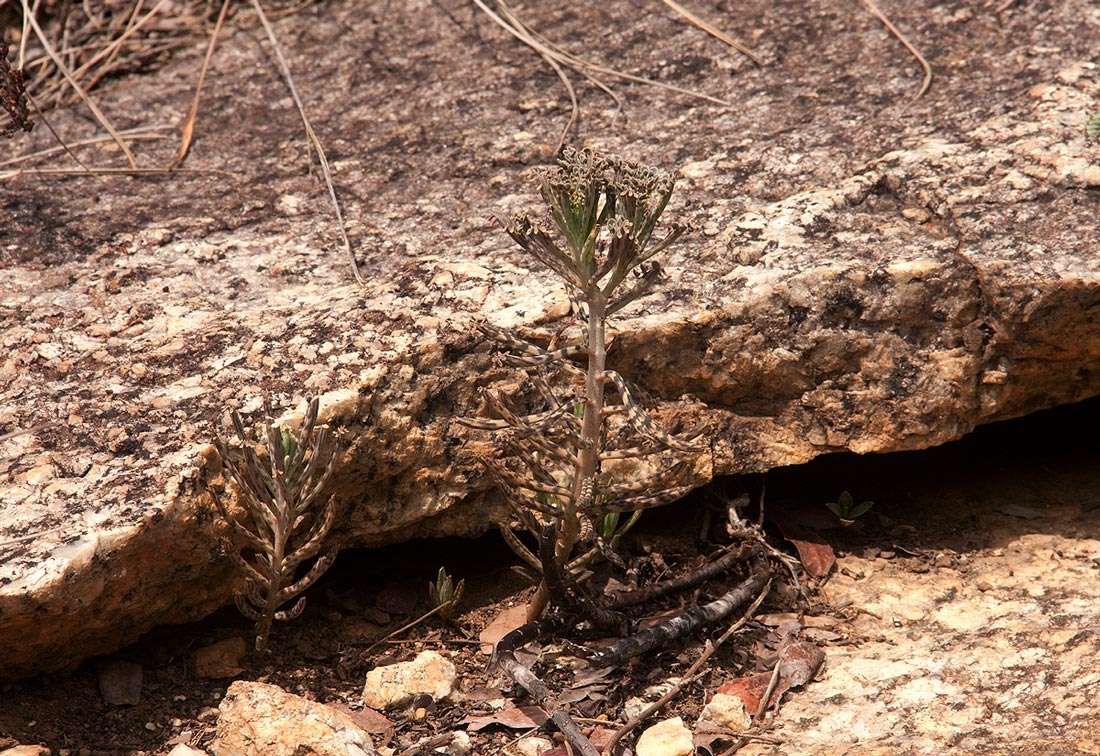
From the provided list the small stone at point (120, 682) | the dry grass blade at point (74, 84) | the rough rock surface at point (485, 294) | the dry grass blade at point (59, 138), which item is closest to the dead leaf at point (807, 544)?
the rough rock surface at point (485, 294)

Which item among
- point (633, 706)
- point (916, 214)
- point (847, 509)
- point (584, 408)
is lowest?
point (633, 706)

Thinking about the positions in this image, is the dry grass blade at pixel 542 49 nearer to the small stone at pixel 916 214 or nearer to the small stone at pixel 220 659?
the small stone at pixel 916 214

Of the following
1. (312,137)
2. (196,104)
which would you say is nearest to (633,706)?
(312,137)

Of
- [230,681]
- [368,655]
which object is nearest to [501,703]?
[368,655]

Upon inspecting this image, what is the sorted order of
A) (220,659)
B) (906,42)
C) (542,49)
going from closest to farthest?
(220,659), (906,42), (542,49)

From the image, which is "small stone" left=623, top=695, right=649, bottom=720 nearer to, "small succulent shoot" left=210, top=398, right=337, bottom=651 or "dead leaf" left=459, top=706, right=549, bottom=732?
"dead leaf" left=459, top=706, right=549, bottom=732

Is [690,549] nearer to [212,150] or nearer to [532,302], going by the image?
[532,302]

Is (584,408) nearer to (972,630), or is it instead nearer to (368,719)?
(368,719)

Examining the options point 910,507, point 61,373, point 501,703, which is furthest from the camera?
point 910,507
